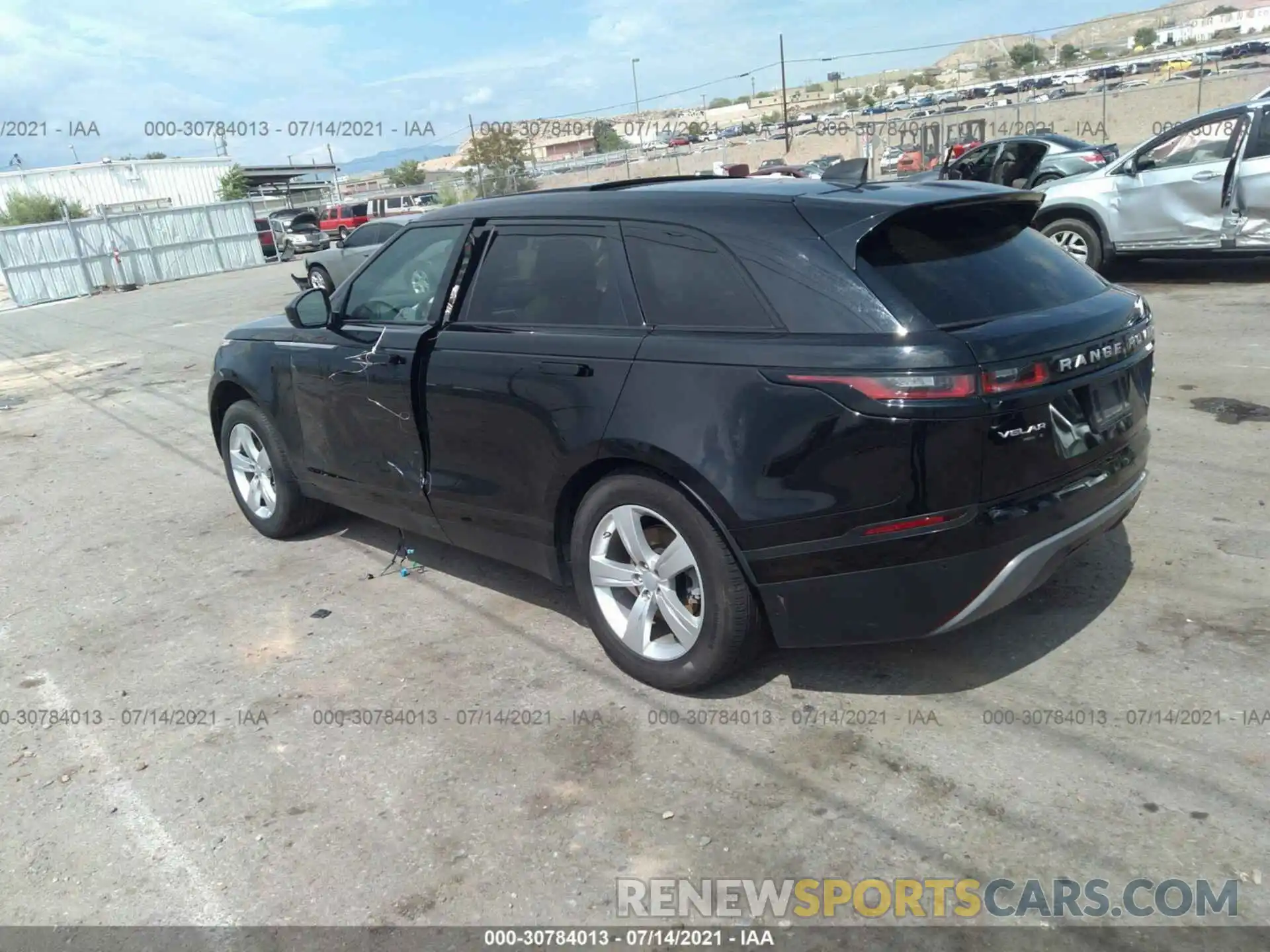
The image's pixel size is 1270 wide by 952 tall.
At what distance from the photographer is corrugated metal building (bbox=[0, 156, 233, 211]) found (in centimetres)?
4975

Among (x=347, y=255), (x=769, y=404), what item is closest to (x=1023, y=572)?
(x=769, y=404)

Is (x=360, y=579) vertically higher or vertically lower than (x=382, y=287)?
lower

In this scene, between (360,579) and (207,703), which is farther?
(360,579)

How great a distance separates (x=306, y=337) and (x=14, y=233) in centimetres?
2685

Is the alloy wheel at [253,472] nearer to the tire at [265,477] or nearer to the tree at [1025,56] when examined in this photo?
the tire at [265,477]

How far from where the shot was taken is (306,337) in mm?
5004

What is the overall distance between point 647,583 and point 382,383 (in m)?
1.68

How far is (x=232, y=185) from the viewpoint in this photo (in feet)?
177

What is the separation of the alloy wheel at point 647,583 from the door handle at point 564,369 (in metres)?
0.52

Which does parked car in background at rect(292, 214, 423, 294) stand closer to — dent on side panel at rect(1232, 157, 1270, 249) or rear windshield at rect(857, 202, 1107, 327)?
dent on side panel at rect(1232, 157, 1270, 249)

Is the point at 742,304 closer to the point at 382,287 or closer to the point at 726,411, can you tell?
the point at 726,411

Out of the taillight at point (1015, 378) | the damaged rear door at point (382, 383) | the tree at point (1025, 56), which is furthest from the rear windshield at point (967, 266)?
the tree at point (1025, 56)

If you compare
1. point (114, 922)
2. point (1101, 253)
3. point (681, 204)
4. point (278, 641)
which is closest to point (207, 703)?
point (278, 641)

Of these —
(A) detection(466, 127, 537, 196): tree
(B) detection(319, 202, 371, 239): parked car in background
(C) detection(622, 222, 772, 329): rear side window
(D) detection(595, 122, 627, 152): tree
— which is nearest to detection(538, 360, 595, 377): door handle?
(C) detection(622, 222, 772, 329): rear side window
